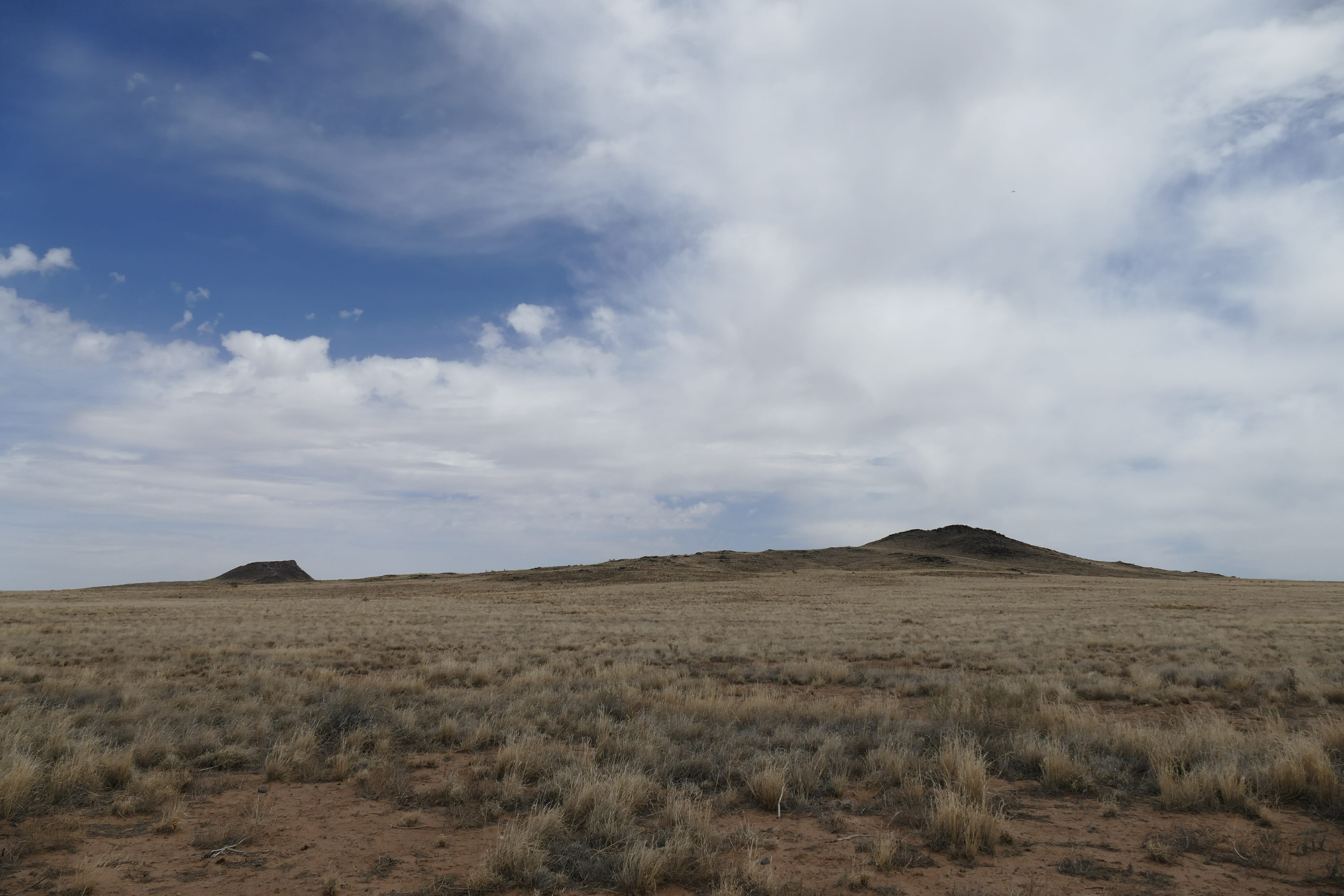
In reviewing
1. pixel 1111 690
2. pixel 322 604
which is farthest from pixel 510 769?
pixel 322 604

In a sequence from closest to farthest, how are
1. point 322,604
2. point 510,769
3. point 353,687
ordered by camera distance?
1. point 510,769
2. point 353,687
3. point 322,604

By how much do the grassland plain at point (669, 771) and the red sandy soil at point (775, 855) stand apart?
0.11 feet

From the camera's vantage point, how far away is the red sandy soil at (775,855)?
17.1ft

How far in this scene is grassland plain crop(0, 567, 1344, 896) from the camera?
18.0 ft

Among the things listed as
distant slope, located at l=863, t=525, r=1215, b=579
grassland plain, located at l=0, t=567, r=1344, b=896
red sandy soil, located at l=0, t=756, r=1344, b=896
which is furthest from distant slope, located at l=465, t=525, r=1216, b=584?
red sandy soil, located at l=0, t=756, r=1344, b=896

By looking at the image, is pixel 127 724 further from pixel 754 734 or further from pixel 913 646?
pixel 913 646

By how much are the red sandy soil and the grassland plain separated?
33 millimetres

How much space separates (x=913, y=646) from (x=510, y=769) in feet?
51.9

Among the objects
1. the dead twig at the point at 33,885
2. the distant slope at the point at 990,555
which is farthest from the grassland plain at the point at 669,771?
the distant slope at the point at 990,555

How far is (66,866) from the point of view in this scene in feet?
18.0

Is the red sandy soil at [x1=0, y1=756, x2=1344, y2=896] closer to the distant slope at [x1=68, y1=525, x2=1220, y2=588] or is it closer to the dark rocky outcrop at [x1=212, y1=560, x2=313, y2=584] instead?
the distant slope at [x1=68, y1=525, x2=1220, y2=588]

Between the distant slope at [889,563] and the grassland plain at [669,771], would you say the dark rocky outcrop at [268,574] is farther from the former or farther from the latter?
the grassland plain at [669,771]

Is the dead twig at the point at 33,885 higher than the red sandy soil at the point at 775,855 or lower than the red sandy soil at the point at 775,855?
higher

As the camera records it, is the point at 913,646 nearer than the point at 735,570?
Yes
